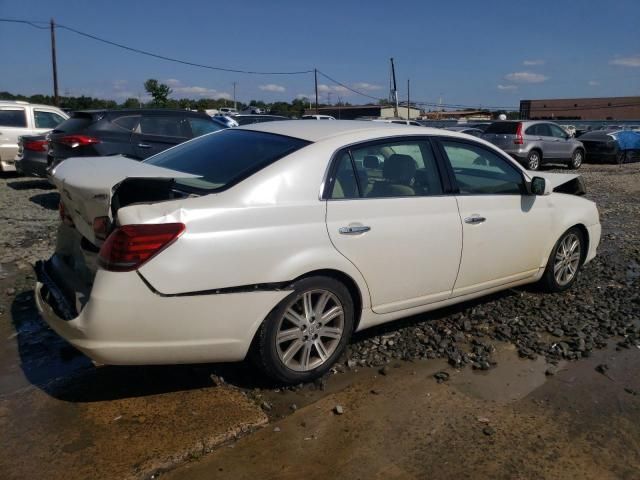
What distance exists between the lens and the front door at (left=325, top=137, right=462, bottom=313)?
3.47m

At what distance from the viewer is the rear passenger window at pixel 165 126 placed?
8867mm

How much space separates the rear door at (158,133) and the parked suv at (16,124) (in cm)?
479

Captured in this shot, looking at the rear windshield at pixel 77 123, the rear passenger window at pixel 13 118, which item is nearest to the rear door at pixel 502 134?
the rear windshield at pixel 77 123

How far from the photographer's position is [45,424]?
300cm

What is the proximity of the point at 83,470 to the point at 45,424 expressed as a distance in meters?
Answer: 0.53

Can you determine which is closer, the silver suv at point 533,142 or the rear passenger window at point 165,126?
the rear passenger window at point 165,126

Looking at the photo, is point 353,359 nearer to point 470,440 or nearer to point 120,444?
point 470,440

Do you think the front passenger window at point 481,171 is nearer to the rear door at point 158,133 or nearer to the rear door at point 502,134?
the rear door at point 158,133

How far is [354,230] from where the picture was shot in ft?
11.3

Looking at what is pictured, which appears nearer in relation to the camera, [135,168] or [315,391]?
[135,168]

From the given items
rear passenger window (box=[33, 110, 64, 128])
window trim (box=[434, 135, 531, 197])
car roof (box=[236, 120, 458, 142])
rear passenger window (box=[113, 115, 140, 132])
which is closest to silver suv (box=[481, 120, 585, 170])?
rear passenger window (box=[113, 115, 140, 132])

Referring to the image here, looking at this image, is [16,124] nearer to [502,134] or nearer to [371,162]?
[371,162]

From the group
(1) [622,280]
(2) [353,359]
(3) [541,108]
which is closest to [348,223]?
(2) [353,359]

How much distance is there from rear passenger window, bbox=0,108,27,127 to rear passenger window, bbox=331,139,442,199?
11.1 meters
